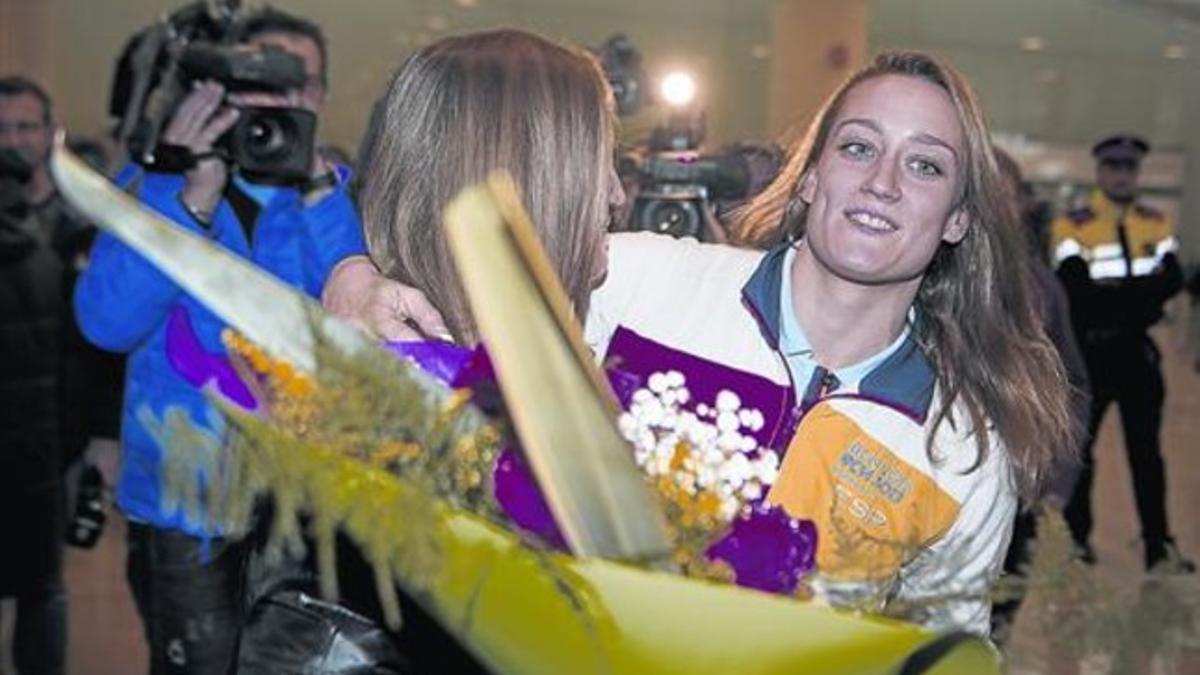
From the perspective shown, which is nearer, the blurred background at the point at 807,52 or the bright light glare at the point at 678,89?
the bright light glare at the point at 678,89

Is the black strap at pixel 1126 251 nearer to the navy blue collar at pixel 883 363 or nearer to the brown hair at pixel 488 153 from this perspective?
the navy blue collar at pixel 883 363

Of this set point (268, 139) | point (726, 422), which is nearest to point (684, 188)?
point (268, 139)

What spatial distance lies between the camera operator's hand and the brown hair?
150 cm

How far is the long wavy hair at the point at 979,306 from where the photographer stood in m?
2.21

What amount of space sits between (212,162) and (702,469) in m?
2.21

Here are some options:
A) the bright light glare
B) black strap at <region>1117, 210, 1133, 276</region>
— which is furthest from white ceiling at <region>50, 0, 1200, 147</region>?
the bright light glare

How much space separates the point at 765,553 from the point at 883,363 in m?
0.86

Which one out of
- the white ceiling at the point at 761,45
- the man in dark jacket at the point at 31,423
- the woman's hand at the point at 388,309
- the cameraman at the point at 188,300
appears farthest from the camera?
the white ceiling at the point at 761,45

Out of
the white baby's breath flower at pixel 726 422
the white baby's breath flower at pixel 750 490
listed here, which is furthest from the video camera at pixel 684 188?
the white baby's breath flower at pixel 750 490

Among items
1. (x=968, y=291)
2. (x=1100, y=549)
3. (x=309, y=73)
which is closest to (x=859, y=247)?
(x=968, y=291)

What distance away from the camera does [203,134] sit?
11.5ft

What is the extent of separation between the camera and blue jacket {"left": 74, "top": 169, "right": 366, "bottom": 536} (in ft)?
10.8

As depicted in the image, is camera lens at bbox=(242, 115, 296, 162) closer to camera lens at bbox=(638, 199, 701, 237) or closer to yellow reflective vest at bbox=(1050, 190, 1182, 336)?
camera lens at bbox=(638, 199, 701, 237)

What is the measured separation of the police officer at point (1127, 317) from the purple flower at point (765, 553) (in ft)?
17.5
